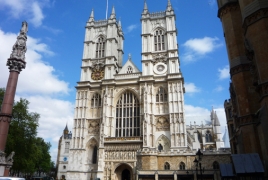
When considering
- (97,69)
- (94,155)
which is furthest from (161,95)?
(94,155)

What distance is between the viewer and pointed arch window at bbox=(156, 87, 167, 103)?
36.5m

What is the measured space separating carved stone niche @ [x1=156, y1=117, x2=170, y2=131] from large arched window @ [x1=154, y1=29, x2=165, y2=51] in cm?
1243

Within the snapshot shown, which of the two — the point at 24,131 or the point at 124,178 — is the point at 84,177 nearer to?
the point at 124,178

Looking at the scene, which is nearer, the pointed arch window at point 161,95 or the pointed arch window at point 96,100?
the pointed arch window at point 161,95

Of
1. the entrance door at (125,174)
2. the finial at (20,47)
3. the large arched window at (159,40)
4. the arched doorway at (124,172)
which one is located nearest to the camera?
the finial at (20,47)

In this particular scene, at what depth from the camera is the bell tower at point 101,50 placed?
40219 millimetres

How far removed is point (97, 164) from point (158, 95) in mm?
14143

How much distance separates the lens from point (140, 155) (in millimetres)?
28078

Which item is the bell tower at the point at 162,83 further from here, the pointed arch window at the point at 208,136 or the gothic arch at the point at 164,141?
the pointed arch window at the point at 208,136

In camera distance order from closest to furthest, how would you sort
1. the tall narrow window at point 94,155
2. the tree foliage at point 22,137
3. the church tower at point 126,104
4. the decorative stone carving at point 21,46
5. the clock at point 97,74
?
1. the decorative stone carving at point 21,46
2. the tree foliage at point 22,137
3. the church tower at point 126,104
4. the tall narrow window at point 94,155
5. the clock at point 97,74

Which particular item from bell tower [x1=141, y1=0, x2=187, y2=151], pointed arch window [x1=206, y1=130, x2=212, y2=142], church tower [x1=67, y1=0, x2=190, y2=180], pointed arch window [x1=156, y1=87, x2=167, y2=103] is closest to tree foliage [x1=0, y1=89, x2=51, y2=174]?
church tower [x1=67, y1=0, x2=190, y2=180]

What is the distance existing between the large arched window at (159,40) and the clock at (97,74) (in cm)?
1045

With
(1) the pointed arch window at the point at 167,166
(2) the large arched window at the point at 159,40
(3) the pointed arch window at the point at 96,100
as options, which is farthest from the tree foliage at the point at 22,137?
(2) the large arched window at the point at 159,40

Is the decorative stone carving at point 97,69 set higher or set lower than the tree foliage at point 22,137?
higher
